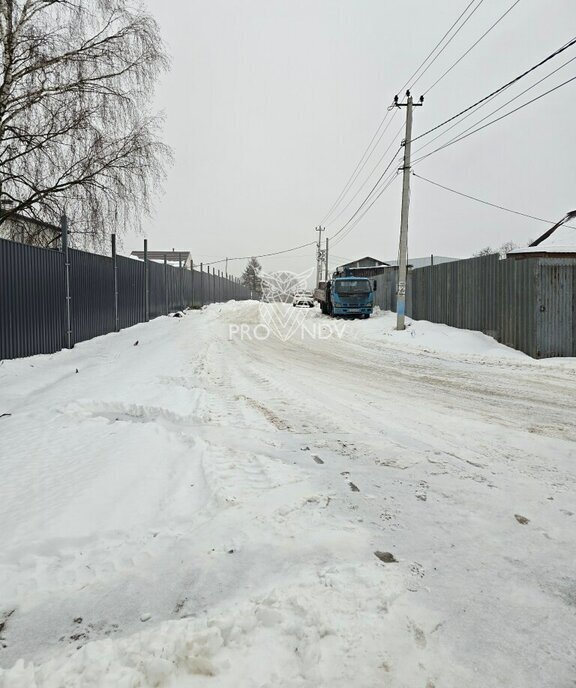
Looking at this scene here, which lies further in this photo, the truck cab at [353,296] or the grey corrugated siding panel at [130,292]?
the truck cab at [353,296]

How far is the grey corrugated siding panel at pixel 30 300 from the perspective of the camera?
7.95 m

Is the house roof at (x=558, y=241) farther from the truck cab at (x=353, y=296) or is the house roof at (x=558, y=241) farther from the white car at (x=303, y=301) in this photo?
the white car at (x=303, y=301)

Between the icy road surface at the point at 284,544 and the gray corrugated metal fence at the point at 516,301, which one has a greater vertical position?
the gray corrugated metal fence at the point at 516,301

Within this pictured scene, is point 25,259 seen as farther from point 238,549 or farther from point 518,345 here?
point 518,345

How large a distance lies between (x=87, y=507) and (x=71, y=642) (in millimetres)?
→ 1142

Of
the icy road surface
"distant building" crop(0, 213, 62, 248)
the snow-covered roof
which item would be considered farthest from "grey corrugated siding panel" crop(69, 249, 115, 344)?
the snow-covered roof

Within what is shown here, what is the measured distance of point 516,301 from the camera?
11477mm

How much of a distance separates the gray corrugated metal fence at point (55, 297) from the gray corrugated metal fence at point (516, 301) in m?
11.2

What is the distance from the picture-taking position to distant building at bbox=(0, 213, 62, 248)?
34.4ft

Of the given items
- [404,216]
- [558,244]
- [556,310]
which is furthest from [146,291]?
[558,244]

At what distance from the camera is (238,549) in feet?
7.80

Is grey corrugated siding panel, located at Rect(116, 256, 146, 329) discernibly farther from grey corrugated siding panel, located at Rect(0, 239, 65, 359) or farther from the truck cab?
the truck cab

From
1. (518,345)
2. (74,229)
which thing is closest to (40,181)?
(74,229)

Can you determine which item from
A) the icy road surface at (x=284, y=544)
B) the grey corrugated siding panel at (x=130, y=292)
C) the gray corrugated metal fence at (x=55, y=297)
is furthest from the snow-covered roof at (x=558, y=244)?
the icy road surface at (x=284, y=544)
